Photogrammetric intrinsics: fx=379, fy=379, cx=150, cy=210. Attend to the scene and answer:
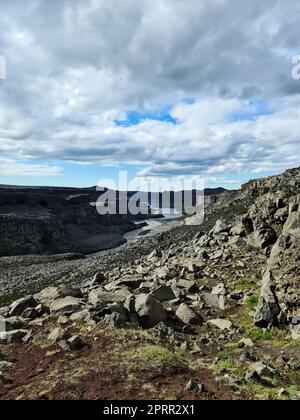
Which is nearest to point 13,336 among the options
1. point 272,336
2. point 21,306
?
point 21,306

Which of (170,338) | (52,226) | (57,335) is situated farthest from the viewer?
(52,226)

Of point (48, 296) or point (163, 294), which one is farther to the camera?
point (48, 296)

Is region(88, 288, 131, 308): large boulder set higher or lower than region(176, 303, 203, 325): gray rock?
higher

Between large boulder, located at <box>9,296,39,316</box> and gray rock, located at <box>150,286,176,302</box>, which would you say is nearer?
large boulder, located at <box>9,296,39,316</box>

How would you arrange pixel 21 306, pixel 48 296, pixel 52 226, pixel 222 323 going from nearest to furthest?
pixel 222 323 → pixel 21 306 → pixel 48 296 → pixel 52 226

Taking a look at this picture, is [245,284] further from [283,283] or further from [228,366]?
[228,366]

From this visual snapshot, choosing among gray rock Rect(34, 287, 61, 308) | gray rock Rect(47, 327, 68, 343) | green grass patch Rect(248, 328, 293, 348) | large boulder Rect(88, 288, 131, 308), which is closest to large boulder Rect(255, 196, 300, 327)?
green grass patch Rect(248, 328, 293, 348)

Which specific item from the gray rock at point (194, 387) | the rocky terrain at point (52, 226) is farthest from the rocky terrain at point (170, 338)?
the rocky terrain at point (52, 226)

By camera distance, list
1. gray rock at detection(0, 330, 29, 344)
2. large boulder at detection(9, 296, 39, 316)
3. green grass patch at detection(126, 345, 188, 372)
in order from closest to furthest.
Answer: green grass patch at detection(126, 345, 188, 372)
gray rock at detection(0, 330, 29, 344)
large boulder at detection(9, 296, 39, 316)

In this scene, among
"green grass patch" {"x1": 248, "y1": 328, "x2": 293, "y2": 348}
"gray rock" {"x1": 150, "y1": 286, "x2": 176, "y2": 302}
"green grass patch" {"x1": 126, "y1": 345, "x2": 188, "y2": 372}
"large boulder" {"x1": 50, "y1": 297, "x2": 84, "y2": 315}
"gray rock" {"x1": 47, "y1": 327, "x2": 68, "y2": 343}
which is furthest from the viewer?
"gray rock" {"x1": 150, "y1": 286, "x2": 176, "y2": 302}

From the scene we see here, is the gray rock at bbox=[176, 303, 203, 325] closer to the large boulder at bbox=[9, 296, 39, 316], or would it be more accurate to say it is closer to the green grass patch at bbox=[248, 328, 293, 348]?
the green grass patch at bbox=[248, 328, 293, 348]

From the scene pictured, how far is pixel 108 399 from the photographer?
10992 mm
